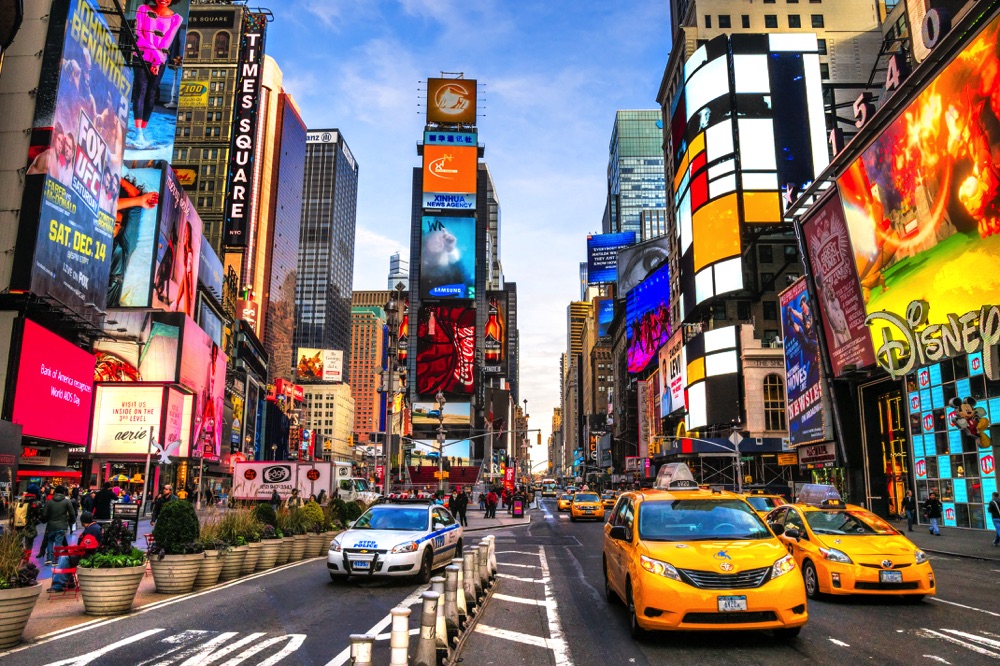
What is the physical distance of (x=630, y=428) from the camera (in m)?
129

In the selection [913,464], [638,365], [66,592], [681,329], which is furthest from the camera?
[638,365]

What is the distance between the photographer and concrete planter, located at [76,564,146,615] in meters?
10.2

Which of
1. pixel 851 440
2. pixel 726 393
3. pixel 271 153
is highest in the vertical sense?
pixel 271 153

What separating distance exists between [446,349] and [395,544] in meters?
119

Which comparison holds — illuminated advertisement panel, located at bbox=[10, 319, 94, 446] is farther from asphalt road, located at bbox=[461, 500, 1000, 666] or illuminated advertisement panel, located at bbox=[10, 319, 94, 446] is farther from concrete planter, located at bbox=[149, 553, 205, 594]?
asphalt road, located at bbox=[461, 500, 1000, 666]

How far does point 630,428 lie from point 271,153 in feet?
306

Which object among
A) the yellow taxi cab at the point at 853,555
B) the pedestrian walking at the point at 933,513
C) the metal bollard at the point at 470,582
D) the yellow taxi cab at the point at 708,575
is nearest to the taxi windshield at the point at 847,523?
the yellow taxi cab at the point at 853,555

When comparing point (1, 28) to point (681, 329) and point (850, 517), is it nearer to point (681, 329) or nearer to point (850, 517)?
point (850, 517)

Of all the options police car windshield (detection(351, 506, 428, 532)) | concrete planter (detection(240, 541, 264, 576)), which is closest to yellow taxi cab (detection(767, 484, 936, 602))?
police car windshield (detection(351, 506, 428, 532))

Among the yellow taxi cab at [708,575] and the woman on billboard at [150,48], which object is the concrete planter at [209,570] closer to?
the yellow taxi cab at [708,575]

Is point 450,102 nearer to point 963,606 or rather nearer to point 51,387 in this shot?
point 51,387

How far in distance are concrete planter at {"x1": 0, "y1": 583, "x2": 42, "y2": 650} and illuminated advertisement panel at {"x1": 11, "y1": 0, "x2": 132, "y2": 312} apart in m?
34.4

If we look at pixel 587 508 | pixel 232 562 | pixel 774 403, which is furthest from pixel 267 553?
pixel 774 403

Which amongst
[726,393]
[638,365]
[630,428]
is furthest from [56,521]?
[630,428]
